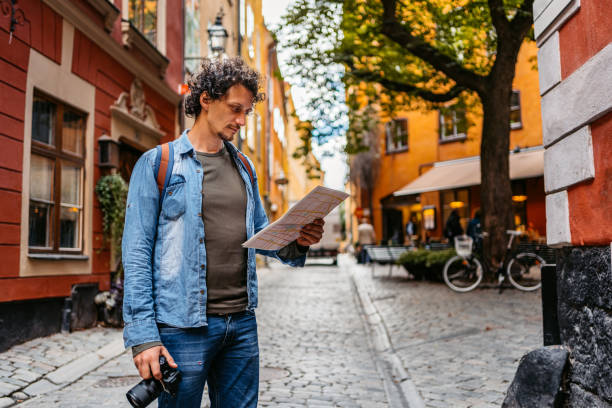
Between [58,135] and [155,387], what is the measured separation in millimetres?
6593

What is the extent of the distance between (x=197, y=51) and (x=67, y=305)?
29.8 feet

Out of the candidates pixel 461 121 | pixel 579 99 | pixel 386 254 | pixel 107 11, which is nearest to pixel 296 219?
pixel 579 99

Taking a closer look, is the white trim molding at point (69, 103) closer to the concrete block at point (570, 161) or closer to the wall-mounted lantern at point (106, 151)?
the wall-mounted lantern at point (106, 151)

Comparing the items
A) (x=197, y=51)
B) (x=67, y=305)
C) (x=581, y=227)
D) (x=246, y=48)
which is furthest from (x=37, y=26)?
(x=246, y=48)

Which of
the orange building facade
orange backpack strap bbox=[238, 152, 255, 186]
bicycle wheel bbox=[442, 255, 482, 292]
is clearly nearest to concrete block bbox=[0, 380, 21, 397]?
orange backpack strap bbox=[238, 152, 255, 186]

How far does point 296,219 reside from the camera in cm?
232

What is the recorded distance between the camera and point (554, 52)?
3711 millimetres

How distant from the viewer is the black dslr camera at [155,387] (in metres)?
1.92

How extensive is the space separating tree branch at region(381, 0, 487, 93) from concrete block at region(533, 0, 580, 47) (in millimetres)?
7796

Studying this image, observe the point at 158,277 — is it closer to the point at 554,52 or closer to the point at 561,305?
the point at 561,305

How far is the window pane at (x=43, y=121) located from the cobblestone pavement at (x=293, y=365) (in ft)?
7.89

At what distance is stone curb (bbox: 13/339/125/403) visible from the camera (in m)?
5.10

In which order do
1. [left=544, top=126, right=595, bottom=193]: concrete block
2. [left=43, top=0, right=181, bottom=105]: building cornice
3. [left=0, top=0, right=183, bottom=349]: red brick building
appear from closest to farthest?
[left=544, top=126, right=595, bottom=193]: concrete block → [left=0, top=0, right=183, bottom=349]: red brick building → [left=43, top=0, right=181, bottom=105]: building cornice

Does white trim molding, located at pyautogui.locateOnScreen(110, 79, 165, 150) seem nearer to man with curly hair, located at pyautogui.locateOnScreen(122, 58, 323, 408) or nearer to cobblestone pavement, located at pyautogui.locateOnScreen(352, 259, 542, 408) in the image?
cobblestone pavement, located at pyautogui.locateOnScreen(352, 259, 542, 408)
